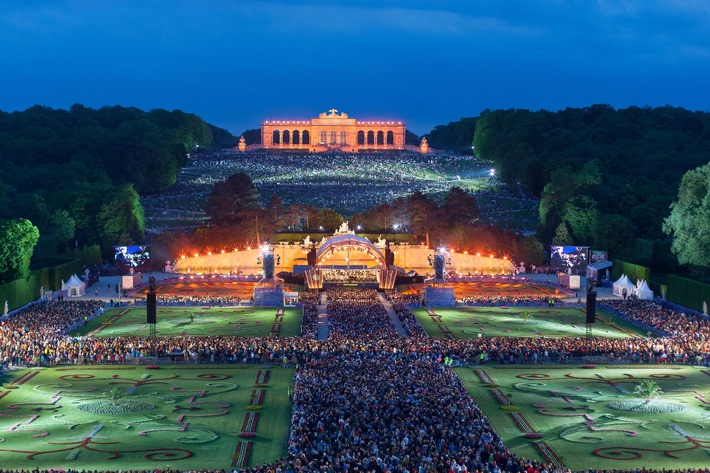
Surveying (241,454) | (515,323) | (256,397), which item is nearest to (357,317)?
(515,323)

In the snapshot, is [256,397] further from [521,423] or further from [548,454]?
[548,454]

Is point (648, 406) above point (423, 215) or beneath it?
beneath

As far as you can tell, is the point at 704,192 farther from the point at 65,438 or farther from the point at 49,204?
the point at 49,204

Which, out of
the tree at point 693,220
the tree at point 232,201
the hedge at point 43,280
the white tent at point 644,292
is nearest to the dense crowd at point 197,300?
the hedge at point 43,280

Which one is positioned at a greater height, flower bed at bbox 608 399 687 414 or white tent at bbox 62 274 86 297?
white tent at bbox 62 274 86 297

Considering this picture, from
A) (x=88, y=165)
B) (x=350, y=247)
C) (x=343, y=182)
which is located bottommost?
(x=350, y=247)

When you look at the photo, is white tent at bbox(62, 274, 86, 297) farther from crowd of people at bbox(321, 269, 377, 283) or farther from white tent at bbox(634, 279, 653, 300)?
white tent at bbox(634, 279, 653, 300)

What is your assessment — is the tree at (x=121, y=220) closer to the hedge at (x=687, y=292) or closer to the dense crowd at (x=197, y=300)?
the dense crowd at (x=197, y=300)

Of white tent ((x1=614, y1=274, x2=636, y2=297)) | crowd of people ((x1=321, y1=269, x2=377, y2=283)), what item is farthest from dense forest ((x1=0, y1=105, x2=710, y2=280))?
crowd of people ((x1=321, y1=269, x2=377, y2=283))
